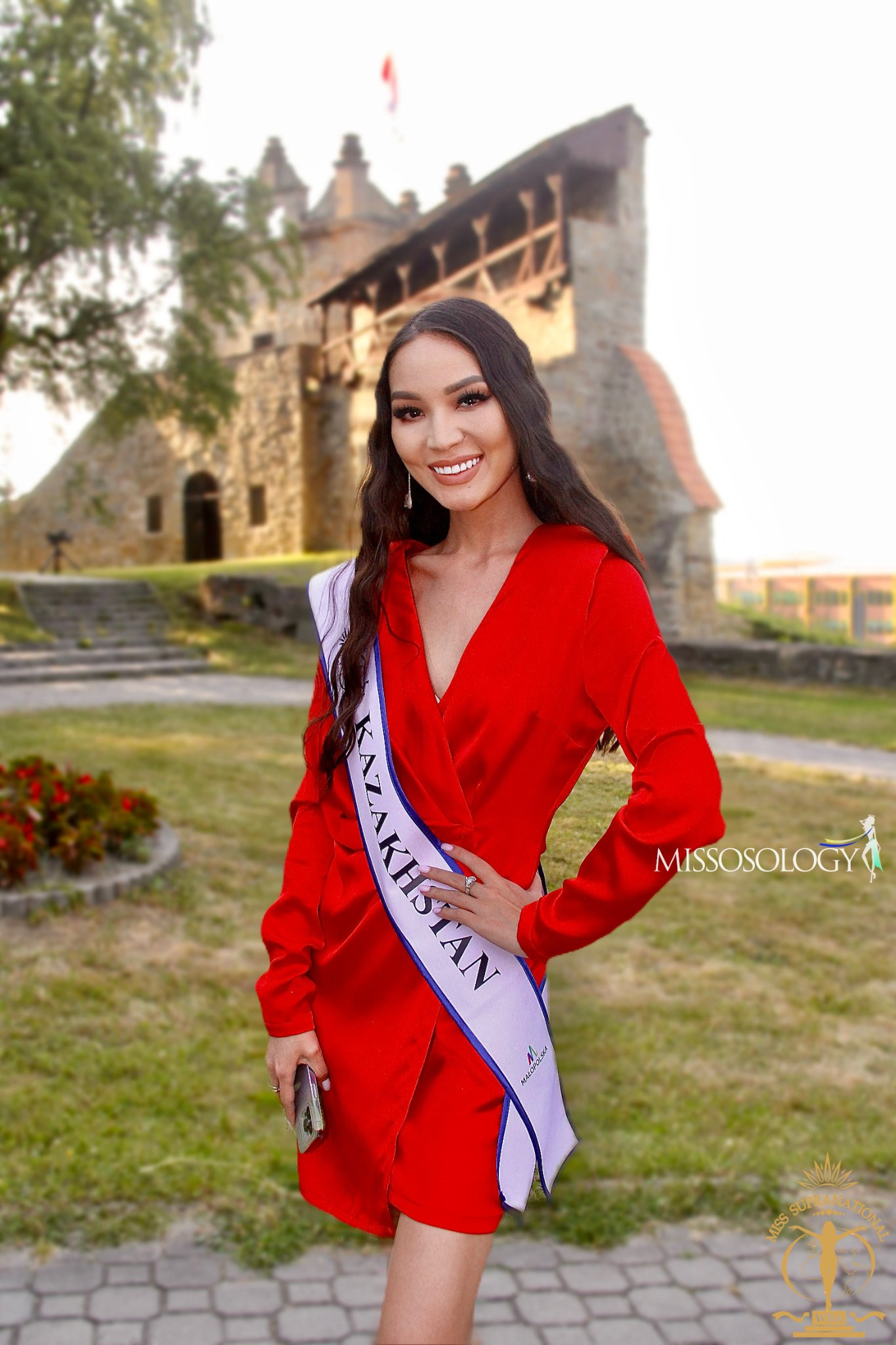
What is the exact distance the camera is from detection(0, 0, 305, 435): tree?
1455 centimetres

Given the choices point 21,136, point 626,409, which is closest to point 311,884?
point 21,136

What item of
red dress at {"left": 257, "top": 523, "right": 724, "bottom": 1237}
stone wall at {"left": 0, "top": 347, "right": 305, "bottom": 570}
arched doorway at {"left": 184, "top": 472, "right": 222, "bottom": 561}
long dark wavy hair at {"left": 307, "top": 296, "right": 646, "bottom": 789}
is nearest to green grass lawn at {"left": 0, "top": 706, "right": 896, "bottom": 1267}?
red dress at {"left": 257, "top": 523, "right": 724, "bottom": 1237}

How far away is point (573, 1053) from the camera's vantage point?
4.20 metres

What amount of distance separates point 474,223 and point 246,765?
14.1 meters

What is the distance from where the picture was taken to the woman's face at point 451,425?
5.48ft

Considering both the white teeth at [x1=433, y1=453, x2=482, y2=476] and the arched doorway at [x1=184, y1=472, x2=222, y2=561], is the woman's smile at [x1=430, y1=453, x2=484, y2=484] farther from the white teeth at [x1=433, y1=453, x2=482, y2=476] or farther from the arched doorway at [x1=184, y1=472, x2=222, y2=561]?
the arched doorway at [x1=184, y1=472, x2=222, y2=561]

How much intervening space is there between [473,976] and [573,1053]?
2775 mm

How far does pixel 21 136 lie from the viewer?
575 inches

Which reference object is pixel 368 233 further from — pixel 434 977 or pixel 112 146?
pixel 434 977

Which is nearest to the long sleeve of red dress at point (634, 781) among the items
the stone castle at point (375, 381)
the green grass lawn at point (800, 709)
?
the green grass lawn at point (800, 709)

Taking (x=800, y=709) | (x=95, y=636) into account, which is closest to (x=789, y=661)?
(x=800, y=709)

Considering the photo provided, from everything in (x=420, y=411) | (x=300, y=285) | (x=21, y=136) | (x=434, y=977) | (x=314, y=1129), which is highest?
(x=300, y=285)

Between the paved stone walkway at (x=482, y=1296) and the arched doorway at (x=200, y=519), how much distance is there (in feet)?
85.5

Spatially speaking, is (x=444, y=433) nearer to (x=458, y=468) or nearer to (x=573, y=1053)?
(x=458, y=468)
